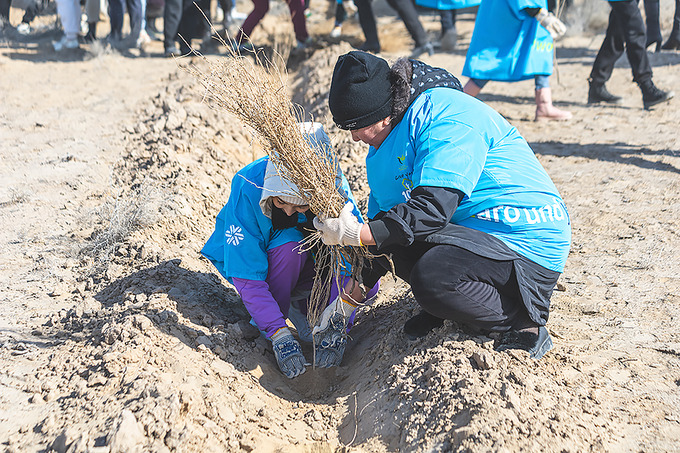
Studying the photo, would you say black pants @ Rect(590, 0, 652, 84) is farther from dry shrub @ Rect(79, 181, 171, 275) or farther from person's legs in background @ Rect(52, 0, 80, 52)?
person's legs in background @ Rect(52, 0, 80, 52)

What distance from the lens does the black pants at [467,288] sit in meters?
2.25

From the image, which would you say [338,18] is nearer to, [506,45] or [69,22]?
[69,22]

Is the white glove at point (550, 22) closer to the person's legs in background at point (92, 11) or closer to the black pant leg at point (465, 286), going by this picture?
the black pant leg at point (465, 286)

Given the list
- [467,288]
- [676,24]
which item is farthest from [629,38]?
[467,288]

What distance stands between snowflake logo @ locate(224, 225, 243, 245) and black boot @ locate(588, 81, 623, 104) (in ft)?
14.1

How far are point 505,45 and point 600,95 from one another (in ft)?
4.61

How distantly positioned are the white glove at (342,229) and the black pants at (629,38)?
3.86 m

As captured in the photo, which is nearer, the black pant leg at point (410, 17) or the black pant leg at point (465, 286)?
the black pant leg at point (465, 286)

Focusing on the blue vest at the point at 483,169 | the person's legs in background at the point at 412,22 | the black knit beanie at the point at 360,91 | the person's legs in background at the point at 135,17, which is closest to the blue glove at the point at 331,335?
the blue vest at the point at 483,169

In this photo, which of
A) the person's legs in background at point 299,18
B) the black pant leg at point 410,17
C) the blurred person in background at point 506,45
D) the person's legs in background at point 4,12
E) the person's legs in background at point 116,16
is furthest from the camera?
the person's legs in background at point 4,12

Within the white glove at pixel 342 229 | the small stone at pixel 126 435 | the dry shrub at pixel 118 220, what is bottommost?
the dry shrub at pixel 118 220

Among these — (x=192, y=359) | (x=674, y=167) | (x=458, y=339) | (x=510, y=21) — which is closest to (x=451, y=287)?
(x=458, y=339)

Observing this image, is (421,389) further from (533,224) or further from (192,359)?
(192,359)

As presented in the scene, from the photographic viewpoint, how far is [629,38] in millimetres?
5012
